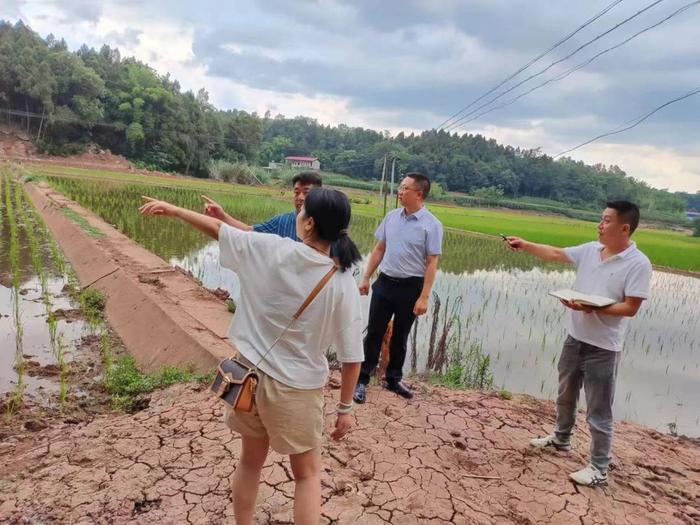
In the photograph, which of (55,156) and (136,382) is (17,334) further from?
(55,156)

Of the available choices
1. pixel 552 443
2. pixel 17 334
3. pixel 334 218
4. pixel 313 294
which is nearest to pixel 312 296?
pixel 313 294

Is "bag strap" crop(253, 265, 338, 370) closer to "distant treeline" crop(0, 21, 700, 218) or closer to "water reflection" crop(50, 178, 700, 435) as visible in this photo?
"water reflection" crop(50, 178, 700, 435)

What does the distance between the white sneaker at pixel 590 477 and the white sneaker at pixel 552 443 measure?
1.19 ft

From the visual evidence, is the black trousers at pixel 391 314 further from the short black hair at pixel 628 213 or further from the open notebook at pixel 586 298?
the short black hair at pixel 628 213

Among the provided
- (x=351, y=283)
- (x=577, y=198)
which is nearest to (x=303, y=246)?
(x=351, y=283)

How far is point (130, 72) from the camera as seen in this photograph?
5338cm

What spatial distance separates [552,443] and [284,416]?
7.74 ft

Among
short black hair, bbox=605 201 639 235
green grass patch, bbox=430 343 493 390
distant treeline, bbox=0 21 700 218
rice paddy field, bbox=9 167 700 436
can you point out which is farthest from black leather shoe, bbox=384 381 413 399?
distant treeline, bbox=0 21 700 218

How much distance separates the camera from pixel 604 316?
9.07ft

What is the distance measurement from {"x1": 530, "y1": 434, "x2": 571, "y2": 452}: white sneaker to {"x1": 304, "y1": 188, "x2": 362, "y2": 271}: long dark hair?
2.37 m

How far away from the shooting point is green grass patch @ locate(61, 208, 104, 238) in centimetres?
1027

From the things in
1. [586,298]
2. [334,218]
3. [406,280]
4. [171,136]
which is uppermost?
[171,136]

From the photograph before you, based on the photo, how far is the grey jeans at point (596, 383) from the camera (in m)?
2.78

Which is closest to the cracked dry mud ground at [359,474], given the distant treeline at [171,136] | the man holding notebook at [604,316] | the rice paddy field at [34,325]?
the man holding notebook at [604,316]
